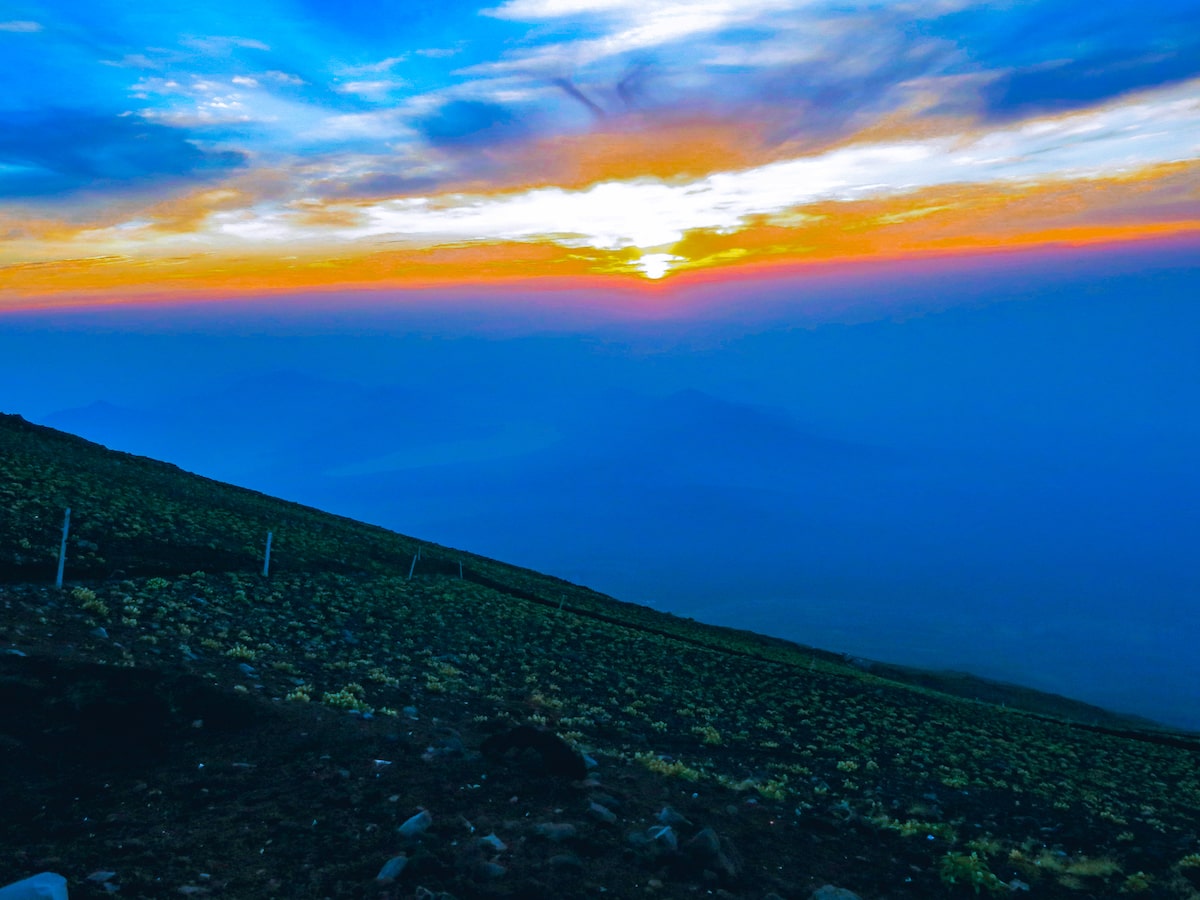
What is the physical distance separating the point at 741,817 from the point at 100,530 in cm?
2898

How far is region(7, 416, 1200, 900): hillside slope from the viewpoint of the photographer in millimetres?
10164

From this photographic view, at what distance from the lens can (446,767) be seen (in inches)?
527

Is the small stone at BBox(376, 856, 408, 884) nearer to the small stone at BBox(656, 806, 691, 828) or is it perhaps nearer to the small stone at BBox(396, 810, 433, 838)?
the small stone at BBox(396, 810, 433, 838)

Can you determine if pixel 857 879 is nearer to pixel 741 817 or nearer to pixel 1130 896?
pixel 741 817

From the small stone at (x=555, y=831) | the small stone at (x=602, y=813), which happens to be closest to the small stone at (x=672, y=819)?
the small stone at (x=602, y=813)

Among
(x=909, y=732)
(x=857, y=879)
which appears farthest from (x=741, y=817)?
(x=909, y=732)

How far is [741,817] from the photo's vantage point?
1345 centimetres

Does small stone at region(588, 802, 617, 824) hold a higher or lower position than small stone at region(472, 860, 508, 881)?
higher

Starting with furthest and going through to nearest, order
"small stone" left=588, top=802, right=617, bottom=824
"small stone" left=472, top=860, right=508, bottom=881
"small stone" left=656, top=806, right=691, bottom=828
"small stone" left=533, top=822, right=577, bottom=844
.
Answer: "small stone" left=656, top=806, right=691, bottom=828, "small stone" left=588, top=802, right=617, bottom=824, "small stone" left=533, top=822, right=577, bottom=844, "small stone" left=472, top=860, right=508, bottom=881

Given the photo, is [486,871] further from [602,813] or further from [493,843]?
[602,813]

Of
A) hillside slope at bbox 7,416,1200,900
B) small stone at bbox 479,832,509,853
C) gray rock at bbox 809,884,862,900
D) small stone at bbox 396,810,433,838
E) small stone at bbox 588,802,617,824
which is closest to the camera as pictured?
gray rock at bbox 809,884,862,900

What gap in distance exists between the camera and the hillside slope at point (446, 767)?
33.3 ft

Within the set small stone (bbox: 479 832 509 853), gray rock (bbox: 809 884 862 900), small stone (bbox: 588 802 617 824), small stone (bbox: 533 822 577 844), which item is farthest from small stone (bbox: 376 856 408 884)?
gray rock (bbox: 809 884 862 900)

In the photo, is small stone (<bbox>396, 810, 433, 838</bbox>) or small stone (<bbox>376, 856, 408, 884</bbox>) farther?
small stone (<bbox>396, 810, 433, 838</bbox>)
